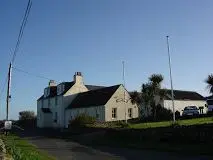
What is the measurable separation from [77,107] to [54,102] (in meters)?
10.9

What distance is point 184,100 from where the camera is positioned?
230 feet

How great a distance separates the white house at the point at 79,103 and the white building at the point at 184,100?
7.38 m

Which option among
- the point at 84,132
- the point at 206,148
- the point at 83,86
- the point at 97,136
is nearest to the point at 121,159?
the point at 206,148

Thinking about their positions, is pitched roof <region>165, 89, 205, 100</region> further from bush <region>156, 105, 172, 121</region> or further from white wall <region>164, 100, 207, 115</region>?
bush <region>156, 105, 172, 121</region>

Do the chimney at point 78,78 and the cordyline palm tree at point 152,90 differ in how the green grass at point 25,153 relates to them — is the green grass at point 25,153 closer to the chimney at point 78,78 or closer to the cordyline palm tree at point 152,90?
the cordyline palm tree at point 152,90

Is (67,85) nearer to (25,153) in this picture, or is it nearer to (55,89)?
(55,89)

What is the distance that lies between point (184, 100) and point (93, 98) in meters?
18.2

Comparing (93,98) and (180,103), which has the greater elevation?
(93,98)

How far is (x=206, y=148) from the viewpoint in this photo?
954 inches

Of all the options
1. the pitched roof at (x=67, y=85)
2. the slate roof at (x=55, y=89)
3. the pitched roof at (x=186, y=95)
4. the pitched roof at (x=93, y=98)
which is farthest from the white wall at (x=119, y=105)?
the slate roof at (x=55, y=89)

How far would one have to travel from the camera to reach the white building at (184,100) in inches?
2613

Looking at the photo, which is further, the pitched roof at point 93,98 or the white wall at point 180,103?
the white wall at point 180,103

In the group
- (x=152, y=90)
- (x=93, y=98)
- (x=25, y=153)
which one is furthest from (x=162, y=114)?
(x=25, y=153)

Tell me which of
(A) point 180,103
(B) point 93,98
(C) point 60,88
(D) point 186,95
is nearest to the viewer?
(B) point 93,98
